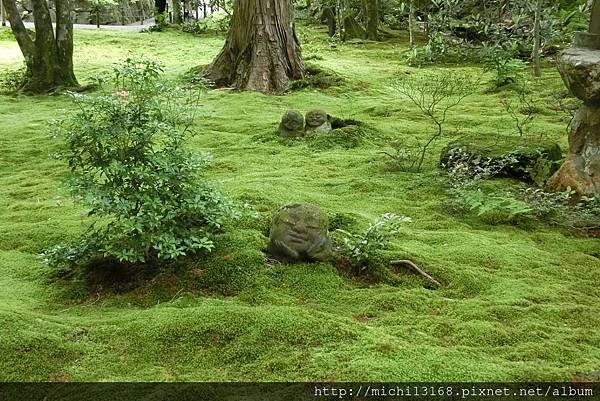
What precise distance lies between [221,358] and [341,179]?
376 cm

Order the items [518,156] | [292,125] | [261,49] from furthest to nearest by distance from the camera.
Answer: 1. [261,49]
2. [292,125]
3. [518,156]

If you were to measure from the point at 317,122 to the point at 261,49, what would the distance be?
3.45 meters

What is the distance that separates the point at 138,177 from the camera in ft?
12.5

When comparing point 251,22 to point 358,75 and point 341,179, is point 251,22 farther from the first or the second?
point 341,179

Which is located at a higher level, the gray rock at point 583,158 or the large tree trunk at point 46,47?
the large tree trunk at point 46,47

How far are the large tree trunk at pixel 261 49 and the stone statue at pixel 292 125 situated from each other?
309 centimetres

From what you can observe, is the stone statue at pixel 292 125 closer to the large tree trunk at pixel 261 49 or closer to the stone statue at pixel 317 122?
the stone statue at pixel 317 122

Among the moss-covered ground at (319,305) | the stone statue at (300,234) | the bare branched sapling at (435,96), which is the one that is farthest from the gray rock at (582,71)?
the stone statue at (300,234)

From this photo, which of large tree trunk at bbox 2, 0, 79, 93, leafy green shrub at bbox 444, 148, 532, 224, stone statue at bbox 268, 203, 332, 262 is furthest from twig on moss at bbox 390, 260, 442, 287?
large tree trunk at bbox 2, 0, 79, 93

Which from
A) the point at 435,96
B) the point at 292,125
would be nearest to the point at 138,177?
the point at 292,125

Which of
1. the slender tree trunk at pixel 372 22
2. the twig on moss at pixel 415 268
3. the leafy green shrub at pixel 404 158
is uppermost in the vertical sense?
the slender tree trunk at pixel 372 22

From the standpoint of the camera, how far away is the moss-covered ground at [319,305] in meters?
2.98

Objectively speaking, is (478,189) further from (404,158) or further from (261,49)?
(261,49)

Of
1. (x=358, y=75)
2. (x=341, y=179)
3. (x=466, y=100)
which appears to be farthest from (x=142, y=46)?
(x=341, y=179)
